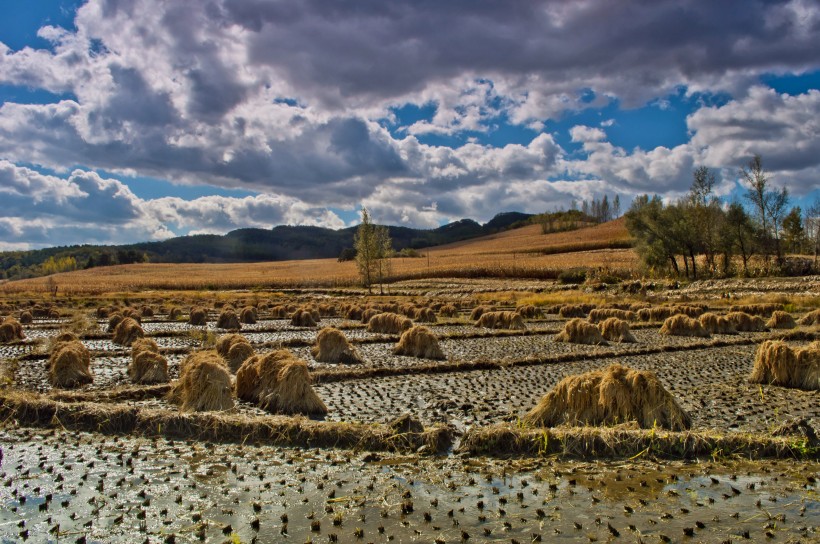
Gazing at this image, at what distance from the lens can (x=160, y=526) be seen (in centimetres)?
661

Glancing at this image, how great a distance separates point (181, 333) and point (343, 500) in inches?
946

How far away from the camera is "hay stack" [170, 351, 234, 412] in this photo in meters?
12.1

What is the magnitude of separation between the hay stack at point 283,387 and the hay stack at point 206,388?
0.82 m

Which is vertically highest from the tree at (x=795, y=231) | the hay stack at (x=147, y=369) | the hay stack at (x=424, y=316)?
the tree at (x=795, y=231)

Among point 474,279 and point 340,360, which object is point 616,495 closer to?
point 340,360

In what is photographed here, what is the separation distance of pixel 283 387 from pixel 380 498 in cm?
561

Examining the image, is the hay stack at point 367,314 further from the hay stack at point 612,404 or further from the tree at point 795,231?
the tree at point 795,231

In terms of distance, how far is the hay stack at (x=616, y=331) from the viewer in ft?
85.2

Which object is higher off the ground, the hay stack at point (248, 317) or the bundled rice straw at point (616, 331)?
the hay stack at point (248, 317)

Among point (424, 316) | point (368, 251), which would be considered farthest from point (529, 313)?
point (368, 251)

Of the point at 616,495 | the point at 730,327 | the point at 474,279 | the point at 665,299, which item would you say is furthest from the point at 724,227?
the point at 616,495

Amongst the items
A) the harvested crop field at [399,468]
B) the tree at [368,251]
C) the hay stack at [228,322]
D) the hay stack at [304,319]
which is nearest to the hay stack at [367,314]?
the hay stack at [304,319]

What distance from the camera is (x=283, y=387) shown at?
1241 centimetres

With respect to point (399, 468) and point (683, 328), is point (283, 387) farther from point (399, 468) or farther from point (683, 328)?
point (683, 328)
